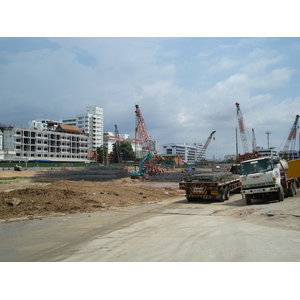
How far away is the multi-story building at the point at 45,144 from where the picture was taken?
87.2 m

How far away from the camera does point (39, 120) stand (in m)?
148

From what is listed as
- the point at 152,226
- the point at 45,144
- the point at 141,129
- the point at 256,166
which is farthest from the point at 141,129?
the point at 152,226

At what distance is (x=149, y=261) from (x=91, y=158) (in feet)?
376

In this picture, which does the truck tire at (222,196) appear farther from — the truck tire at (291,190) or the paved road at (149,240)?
the paved road at (149,240)

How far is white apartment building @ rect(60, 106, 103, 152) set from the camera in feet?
470

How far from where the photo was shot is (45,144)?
96188 mm

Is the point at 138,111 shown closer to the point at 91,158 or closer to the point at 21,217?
the point at 91,158

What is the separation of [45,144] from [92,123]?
47.3m

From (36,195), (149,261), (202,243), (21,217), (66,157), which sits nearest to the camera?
(149,261)

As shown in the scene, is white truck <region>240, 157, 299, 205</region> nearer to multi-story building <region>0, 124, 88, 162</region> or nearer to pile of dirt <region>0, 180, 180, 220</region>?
pile of dirt <region>0, 180, 180, 220</region>

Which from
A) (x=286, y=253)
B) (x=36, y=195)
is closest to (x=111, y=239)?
(x=286, y=253)

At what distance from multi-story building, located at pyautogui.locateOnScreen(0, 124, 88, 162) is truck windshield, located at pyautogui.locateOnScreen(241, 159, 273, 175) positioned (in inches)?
2802

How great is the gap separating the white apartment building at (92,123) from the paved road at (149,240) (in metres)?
130

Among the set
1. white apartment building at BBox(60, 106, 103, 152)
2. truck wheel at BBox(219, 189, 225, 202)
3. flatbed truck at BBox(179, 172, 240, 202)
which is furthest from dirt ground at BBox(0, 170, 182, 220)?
white apartment building at BBox(60, 106, 103, 152)
